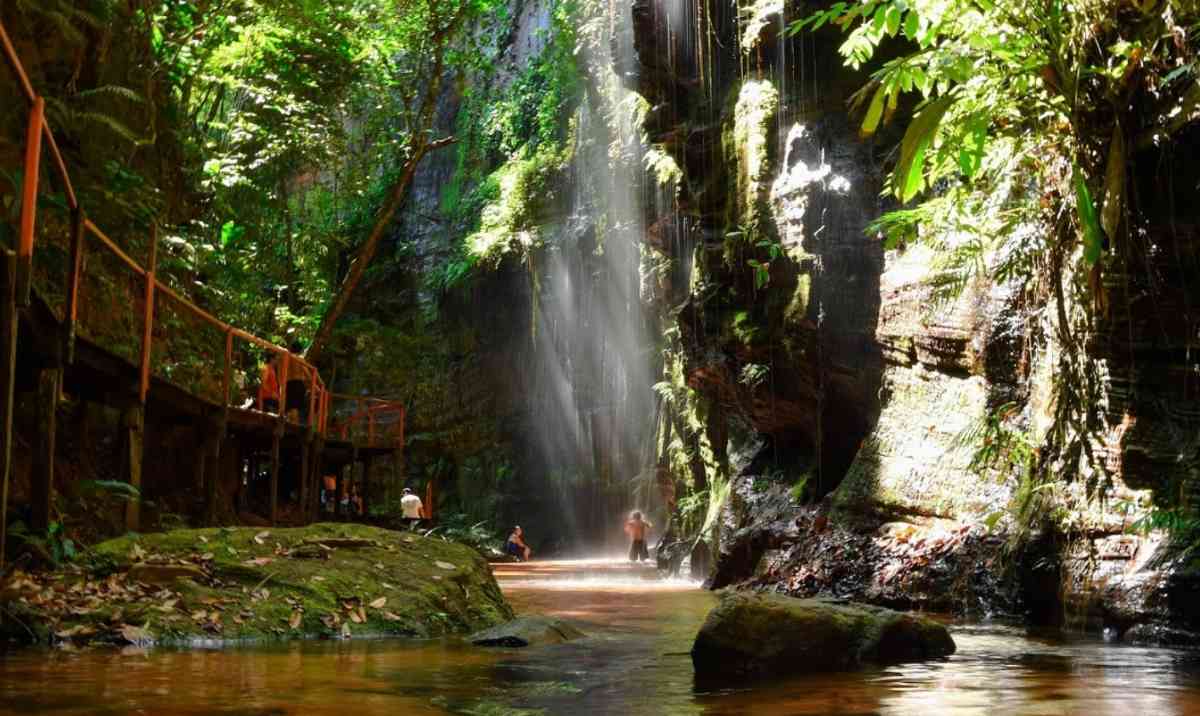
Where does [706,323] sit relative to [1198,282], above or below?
above

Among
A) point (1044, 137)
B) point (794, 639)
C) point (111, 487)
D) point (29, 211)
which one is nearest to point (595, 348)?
point (1044, 137)

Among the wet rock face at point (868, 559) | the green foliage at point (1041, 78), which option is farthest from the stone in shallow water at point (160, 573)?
the wet rock face at point (868, 559)

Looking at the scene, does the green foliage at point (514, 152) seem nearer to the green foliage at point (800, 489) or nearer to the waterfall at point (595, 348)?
the waterfall at point (595, 348)

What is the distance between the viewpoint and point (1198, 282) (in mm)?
8812

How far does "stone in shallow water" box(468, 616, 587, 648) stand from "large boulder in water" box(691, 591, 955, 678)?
1223mm

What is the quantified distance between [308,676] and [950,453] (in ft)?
28.6

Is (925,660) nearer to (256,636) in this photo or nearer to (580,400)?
(256,636)

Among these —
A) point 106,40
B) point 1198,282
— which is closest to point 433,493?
point 106,40

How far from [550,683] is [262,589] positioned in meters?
2.94

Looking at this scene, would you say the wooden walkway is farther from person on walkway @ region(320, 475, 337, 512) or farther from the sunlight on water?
person on walkway @ region(320, 475, 337, 512)

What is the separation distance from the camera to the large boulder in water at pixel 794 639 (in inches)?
227

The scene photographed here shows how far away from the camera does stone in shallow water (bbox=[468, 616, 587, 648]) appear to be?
674 cm

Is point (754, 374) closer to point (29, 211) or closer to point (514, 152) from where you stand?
point (29, 211)

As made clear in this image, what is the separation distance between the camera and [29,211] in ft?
20.3
